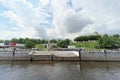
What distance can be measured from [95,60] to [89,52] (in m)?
3.11

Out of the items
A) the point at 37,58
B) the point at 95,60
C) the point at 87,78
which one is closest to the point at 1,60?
the point at 37,58

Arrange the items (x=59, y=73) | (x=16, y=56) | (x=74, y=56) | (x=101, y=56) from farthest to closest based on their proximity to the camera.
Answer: (x=16, y=56) < (x=101, y=56) < (x=74, y=56) < (x=59, y=73)

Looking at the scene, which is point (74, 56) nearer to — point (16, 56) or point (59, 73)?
point (16, 56)

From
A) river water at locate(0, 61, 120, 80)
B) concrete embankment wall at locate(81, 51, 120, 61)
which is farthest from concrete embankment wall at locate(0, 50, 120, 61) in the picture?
river water at locate(0, 61, 120, 80)

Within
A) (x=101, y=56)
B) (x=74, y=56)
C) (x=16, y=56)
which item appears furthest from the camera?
(x=16, y=56)

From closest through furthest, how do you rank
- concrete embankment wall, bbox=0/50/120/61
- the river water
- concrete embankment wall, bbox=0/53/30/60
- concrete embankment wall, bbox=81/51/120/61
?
the river water → concrete embankment wall, bbox=0/50/120/61 → concrete embankment wall, bbox=81/51/120/61 → concrete embankment wall, bbox=0/53/30/60

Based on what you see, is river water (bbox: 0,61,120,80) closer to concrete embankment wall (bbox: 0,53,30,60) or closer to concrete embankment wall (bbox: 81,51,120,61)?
concrete embankment wall (bbox: 81,51,120,61)

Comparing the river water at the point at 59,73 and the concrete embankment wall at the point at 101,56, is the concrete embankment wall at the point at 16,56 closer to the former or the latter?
the river water at the point at 59,73

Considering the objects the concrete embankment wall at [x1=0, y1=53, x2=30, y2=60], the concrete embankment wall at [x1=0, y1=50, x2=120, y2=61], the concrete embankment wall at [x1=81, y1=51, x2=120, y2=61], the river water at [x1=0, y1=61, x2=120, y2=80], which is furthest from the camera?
the concrete embankment wall at [x1=0, y1=53, x2=30, y2=60]

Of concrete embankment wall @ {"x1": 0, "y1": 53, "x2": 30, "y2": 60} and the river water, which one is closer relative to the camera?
the river water

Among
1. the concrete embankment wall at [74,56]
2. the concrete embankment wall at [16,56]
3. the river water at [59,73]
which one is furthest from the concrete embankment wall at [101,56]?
the concrete embankment wall at [16,56]

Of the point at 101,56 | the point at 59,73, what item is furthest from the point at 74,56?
the point at 59,73

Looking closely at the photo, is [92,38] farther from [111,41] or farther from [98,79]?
[98,79]

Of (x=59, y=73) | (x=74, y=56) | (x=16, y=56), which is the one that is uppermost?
(x=16, y=56)
